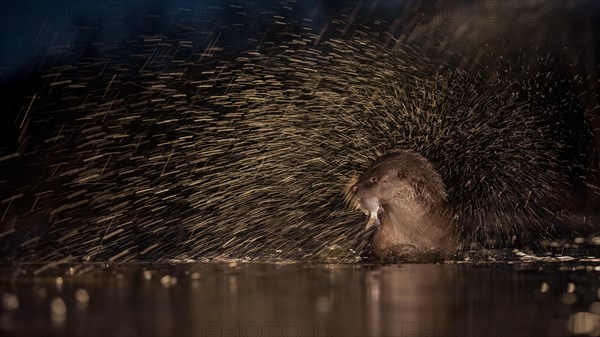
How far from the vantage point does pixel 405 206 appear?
37.6 ft

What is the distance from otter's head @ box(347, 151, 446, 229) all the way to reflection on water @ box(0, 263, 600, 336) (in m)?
1.70

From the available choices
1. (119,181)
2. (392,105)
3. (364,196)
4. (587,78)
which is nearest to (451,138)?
(392,105)

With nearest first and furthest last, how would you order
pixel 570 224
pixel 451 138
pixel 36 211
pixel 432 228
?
pixel 432 228 → pixel 451 138 → pixel 570 224 → pixel 36 211

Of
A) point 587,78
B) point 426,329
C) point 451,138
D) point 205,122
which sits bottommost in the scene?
point 205,122

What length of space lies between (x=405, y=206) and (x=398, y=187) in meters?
0.24

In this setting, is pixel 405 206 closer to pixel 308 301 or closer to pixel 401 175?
pixel 401 175

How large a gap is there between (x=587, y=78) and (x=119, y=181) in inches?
476

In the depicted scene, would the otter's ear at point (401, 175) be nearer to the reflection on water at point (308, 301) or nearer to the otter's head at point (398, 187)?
the otter's head at point (398, 187)

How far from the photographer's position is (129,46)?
31391mm

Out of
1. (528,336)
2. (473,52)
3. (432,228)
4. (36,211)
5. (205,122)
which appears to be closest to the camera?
(528,336)

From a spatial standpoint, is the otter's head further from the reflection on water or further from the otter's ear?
the reflection on water

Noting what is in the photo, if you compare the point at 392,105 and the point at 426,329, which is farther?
the point at 392,105

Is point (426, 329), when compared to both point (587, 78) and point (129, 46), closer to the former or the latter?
point (587, 78)

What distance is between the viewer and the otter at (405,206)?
1134 cm
